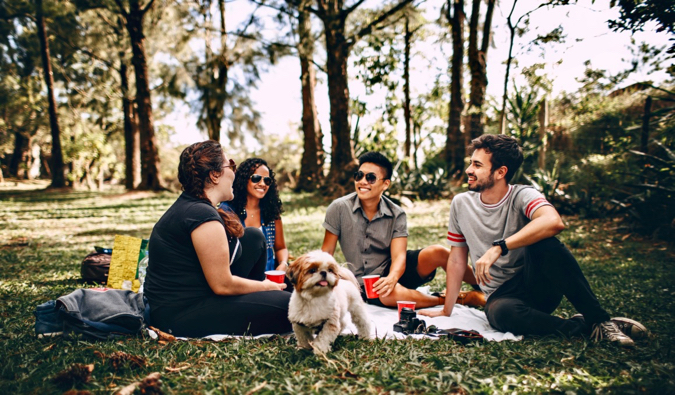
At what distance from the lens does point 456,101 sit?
15.9 m

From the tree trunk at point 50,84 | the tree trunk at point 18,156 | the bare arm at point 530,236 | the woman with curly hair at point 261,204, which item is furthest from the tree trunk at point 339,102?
the tree trunk at point 18,156

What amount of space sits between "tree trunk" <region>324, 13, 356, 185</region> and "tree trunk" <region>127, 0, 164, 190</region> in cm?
930

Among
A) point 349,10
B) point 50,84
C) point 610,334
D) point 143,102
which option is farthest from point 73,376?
point 50,84

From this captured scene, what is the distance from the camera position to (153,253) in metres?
2.92

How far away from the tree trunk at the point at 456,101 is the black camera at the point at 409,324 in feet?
43.1

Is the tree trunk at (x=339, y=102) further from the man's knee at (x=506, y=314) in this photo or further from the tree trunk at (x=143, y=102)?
the man's knee at (x=506, y=314)

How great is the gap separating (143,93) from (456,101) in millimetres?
13168

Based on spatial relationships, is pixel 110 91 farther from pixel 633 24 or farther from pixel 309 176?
pixel 633 24

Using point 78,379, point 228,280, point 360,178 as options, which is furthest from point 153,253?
point 360,178

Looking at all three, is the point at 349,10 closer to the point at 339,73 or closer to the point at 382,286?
the point at 339,73

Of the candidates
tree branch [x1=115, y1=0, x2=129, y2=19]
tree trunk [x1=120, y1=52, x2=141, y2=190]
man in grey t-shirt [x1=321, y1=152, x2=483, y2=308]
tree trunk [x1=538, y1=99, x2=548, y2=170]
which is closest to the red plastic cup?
man in grey t-shirt [x1=321, y1=152, x2=483, y2=308]

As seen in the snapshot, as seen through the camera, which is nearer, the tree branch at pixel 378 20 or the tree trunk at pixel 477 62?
the tree branch at pixel 378 20

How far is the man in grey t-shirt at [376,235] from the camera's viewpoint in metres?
4.05

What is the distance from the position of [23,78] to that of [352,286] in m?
29.8
